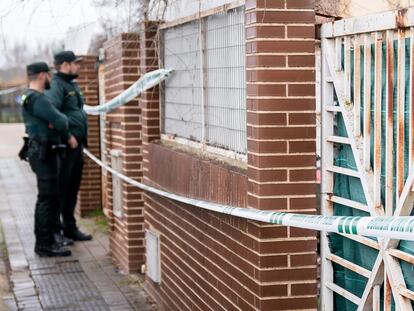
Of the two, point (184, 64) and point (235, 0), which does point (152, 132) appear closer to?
point (184, 64)

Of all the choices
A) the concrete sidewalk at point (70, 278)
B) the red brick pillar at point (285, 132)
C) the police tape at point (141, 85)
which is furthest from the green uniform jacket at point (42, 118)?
the red brick pillar at point (285, 132)

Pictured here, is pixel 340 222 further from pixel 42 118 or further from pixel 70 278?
pixel 42 118

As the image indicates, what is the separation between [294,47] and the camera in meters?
4.61

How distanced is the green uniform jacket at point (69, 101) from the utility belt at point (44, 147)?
1.60ft

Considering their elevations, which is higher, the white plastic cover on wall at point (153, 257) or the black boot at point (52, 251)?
the white plastic cover on wall at point (153, 257)

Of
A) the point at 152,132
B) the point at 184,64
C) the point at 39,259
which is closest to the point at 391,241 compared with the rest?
the point at 184,64

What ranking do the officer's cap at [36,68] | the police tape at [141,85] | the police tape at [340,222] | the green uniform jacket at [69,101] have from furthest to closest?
the green uniform jacket at [69,101]
the officer's cap at [36,68]
the police tape at [141,85]
the police tape at [340,222]

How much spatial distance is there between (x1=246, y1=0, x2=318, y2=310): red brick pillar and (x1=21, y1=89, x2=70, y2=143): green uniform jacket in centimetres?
462

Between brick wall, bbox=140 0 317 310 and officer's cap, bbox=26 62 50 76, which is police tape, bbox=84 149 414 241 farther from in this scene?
officer's cap, bbox=26 62 50 76

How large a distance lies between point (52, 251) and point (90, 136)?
2733 mm

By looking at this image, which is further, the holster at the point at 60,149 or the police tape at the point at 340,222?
the holster at the point at 60,149

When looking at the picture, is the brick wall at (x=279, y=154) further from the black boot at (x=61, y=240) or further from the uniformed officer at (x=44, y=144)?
the black boot at (x=61, y=240)

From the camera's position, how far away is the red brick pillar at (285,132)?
15.1ft

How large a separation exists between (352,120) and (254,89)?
25.7 inches
